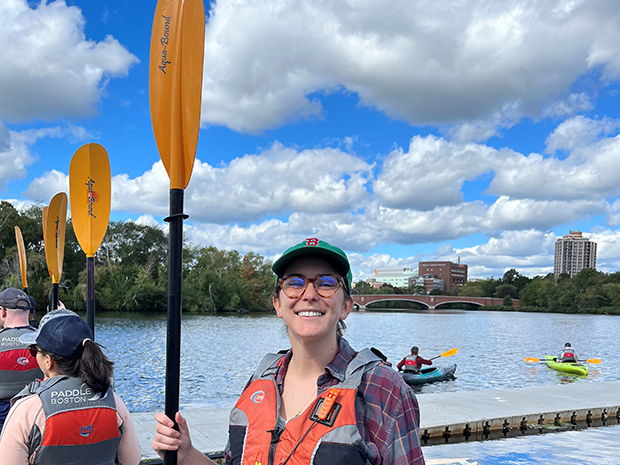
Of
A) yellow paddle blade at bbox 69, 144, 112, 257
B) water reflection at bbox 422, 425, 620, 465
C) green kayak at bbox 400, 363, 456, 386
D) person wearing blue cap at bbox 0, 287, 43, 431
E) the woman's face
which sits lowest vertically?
green kayak at bbox 400, 363, 456, 386

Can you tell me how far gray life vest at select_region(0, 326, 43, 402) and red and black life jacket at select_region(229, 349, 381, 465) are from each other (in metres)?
2.57

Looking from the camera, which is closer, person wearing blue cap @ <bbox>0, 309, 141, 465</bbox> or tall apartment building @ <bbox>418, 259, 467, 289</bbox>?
person wearing blue cap @ <bbox>0, 309, 141, 465</bbox>

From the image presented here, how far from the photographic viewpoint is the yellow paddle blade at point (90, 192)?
529 cm

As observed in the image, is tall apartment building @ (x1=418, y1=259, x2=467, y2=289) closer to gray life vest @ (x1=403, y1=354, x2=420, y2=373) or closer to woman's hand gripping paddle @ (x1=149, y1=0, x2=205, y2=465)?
gray life vest @ (x1=403, y1=354, x2=420, y2=373)

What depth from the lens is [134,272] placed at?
54.6m

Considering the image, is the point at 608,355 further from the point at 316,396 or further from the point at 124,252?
the point at 124,252

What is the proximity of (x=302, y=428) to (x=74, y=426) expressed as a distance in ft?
4.26

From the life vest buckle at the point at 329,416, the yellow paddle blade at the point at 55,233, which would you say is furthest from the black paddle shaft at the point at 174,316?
the yellow paddle blade at the point at 55,233

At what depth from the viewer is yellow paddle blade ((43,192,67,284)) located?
6.46m

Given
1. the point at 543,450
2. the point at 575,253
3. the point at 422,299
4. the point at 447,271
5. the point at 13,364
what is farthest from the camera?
the point at 575,253

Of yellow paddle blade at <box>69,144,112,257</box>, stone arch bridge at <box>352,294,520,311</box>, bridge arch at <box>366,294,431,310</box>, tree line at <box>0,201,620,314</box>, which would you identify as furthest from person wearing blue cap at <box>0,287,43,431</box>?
bridge arch at <box>366,294,431,310</box>

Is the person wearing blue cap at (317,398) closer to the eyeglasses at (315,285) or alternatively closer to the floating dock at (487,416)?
the eyeglasses at (315,285)

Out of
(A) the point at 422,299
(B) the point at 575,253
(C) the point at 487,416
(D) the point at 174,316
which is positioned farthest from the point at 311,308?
(B) the point at 575,253

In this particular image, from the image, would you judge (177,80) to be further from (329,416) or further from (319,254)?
(329,416)
